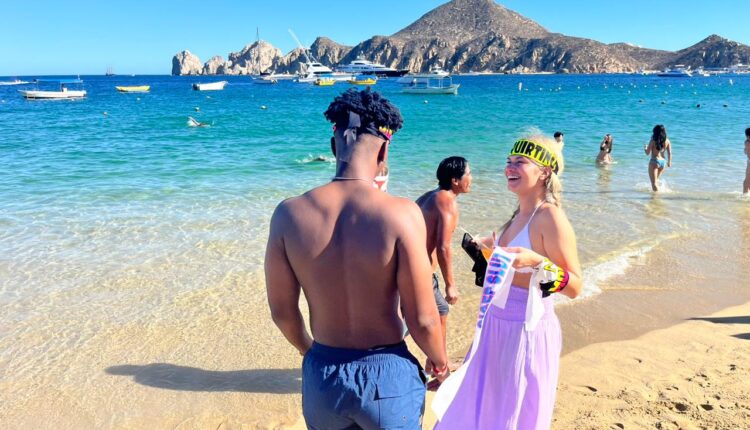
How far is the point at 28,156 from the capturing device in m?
19.3

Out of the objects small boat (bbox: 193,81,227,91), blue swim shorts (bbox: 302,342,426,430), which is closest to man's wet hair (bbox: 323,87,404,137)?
blue swim shorts (bbox: 302,342,426,430)

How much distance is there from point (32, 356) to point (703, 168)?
16.0m

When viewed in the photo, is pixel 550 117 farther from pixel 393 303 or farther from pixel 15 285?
Result: pixel 393 303

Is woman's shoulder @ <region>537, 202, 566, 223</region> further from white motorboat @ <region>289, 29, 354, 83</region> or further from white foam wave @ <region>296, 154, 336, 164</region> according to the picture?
white motorboat @ <region>289, 29, 354, 83</region>

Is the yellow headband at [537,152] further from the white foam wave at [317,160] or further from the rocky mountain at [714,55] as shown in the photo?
the rocky mountain at [714,55]

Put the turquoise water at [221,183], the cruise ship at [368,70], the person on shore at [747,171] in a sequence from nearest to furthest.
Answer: the turquoise water at [221,183]
the person on shore at [747,171]
the cruise ship at [368,70]

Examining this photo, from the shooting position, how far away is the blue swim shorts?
2066 millimetres

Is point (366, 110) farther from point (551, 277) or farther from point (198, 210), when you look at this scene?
point (198, 210)

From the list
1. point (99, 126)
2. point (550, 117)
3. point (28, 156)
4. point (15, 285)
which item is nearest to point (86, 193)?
point (15, 285)

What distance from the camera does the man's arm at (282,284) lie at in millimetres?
2059

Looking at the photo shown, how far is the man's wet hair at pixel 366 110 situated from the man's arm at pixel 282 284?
0.40 m

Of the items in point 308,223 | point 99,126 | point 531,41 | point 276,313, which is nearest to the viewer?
point 308,223

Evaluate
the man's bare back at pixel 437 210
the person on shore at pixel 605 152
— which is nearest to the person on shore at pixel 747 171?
the person on shore at pixel 605 152

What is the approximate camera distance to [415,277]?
6.59ft
